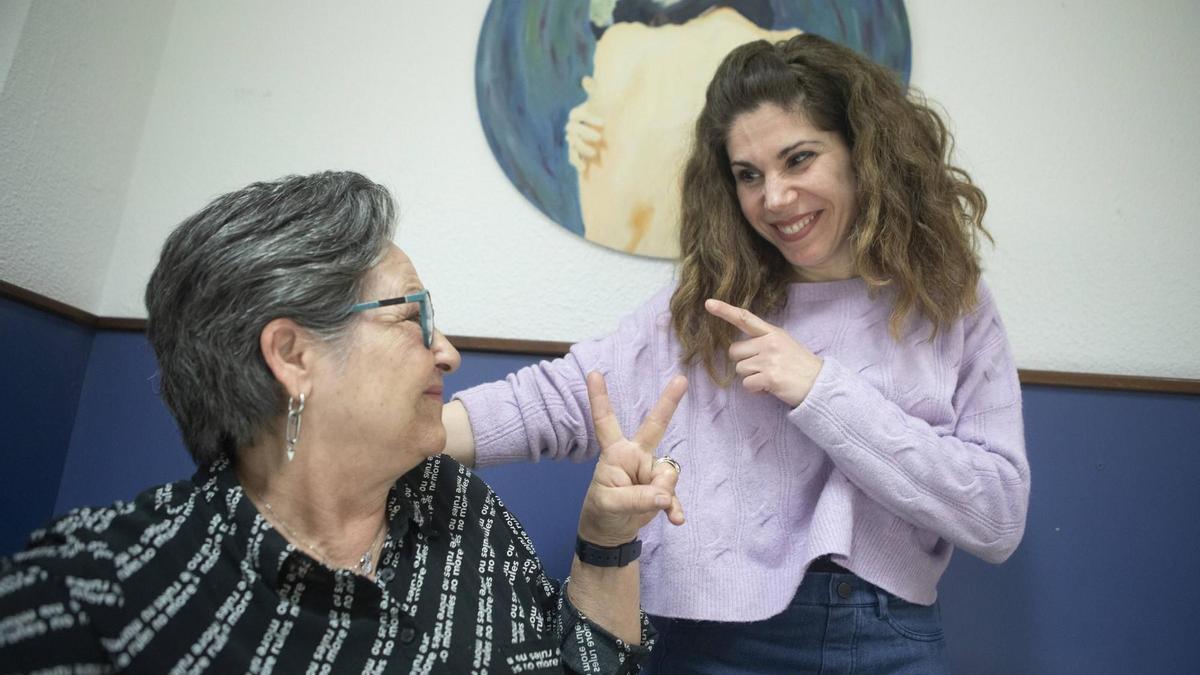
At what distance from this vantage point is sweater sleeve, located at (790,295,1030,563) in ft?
3.53

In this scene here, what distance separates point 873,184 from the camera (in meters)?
1.21

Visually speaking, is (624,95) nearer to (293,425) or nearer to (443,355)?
(443,355)

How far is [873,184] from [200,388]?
100cm

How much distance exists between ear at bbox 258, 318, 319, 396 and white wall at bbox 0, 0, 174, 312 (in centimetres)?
94

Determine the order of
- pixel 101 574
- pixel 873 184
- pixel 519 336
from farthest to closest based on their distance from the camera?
1. pixel 519 336
2. pixel 873 184
3. pixel 101 574

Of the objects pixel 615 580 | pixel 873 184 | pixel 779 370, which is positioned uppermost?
pixel 873 184

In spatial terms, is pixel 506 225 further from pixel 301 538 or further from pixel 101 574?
pixel 101 574

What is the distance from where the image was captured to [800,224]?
126cm

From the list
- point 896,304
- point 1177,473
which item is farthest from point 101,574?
point 1177,473

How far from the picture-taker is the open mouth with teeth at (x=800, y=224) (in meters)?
1.26

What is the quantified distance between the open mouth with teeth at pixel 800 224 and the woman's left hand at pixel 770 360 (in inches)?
7.2

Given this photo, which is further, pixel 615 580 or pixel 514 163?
pixel 514 163

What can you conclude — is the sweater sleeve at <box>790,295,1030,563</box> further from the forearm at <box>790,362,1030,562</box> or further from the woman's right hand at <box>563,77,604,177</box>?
the woman's right hand at <box>563,77,604,177</box>

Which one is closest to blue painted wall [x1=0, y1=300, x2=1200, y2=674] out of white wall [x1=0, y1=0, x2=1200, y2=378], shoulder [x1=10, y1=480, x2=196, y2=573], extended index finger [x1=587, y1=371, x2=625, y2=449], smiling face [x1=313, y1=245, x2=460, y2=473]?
white wall [x1=0, y1=0, x2=1200, y2=378]
